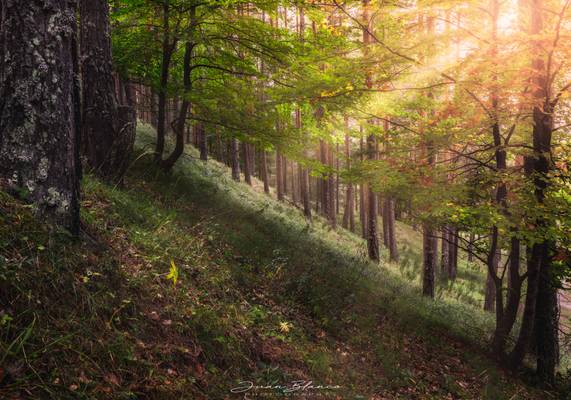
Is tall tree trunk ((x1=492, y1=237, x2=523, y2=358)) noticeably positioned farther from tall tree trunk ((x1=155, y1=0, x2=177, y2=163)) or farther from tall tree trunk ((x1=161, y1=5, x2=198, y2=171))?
tall tree trunk ((x1=155, y1=0, x2=177, y2=163))

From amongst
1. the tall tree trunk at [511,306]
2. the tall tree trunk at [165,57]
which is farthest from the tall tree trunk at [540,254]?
the tall tree trunk at [165,57]

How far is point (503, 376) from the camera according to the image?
24.5ft

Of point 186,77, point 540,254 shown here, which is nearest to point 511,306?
point 540,254

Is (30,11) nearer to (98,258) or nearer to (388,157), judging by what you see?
(98,258)

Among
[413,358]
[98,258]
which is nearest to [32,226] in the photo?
[98,258]

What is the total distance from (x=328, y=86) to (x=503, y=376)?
7305 mm

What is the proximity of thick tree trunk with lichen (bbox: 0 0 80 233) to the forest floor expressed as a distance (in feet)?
0.92

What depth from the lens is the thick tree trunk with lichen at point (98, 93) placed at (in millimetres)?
5898

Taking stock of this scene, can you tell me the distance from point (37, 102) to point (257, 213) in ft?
26.7

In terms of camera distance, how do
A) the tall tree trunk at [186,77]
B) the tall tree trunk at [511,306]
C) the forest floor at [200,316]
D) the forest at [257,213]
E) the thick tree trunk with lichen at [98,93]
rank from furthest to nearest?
the tall tree trunk at [511,306] → the tall tree trunk at [186,77] → the thick tree trunk with lichen at [98,93] → the forest at [257,213] → the forest floor at [200,316]

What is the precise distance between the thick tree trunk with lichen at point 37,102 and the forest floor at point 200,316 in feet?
0.92

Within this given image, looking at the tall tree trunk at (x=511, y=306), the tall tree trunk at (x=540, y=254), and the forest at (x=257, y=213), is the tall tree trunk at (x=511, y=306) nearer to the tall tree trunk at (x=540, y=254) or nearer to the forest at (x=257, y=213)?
the forest at (x=257, y=213)

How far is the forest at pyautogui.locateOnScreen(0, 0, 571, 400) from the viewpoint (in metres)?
3.11

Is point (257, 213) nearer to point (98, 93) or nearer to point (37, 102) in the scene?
point (98, 93)
